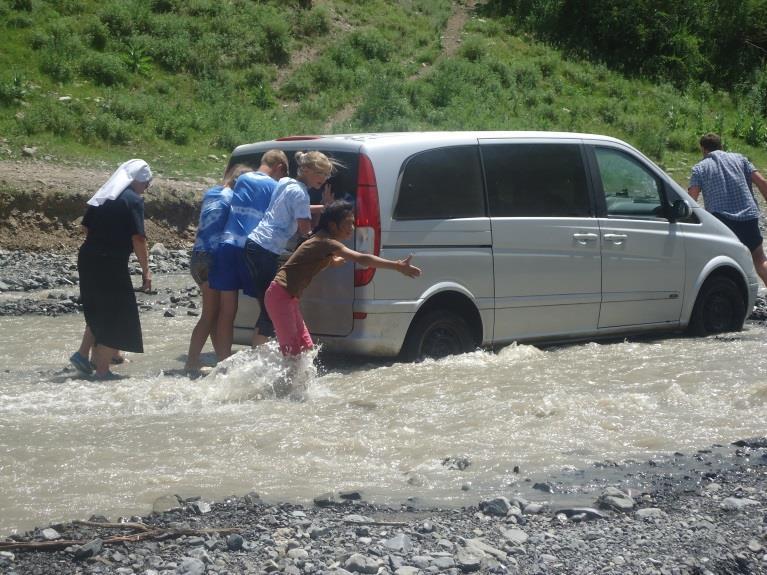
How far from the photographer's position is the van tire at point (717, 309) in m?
10.8

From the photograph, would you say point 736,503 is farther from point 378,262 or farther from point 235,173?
point 235,173

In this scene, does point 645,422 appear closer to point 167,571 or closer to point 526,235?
point 526,235

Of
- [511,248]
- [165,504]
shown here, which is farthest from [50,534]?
[511,248]

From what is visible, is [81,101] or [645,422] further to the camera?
[81,101]

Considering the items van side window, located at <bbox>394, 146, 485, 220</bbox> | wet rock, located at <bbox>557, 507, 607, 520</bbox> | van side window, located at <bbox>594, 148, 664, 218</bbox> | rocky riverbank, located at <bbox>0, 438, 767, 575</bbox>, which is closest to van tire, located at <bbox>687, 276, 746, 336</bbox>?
van side window, located at <bbox>594, 148, 664, 218</bbox>

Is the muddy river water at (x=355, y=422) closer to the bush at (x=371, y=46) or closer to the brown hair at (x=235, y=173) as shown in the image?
the brown hair at (x=235, y=173)

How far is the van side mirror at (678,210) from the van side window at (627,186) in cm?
9

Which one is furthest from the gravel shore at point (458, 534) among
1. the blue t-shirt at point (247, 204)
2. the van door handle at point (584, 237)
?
the van door handle at point (584, 237)

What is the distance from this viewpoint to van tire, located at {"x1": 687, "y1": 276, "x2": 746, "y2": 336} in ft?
35.5

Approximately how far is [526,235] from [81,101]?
1633cm

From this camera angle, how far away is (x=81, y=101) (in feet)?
77.5

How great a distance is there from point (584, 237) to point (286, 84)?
19925 mm

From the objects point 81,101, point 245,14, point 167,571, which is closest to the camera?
point 167,571

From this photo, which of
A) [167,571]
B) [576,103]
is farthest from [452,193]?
[576,103]
